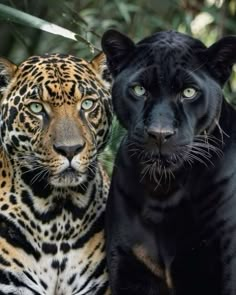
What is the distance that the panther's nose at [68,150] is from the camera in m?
6.69

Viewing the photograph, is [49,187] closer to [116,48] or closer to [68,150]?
[68,150]

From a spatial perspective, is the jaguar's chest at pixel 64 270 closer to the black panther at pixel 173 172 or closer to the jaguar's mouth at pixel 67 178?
the black panther at pixel 173 172

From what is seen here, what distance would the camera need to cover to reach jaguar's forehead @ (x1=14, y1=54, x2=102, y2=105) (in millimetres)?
6934

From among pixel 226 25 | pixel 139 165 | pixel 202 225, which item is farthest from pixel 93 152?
pixel 226 25

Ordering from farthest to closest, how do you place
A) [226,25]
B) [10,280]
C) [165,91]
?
1. [226,25]
2. [10,280]
3. [165,91]

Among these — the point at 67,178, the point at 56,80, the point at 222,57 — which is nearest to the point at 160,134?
the point at 222,57

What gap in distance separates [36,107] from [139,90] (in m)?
0.68

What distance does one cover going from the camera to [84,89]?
701cm

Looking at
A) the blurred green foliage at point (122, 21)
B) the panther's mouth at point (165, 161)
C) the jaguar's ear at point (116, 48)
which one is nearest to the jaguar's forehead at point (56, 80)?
the jaguar's ear at point (116, 48)

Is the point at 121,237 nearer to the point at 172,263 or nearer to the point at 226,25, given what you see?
the point at 172,263

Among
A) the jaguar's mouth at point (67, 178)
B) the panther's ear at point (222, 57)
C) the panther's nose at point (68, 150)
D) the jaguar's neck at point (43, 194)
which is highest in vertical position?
the panther's ear at point (222, 57)

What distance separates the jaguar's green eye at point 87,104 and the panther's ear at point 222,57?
0.76 metres

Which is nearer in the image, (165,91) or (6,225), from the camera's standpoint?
(165,91)

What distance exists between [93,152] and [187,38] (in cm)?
80
